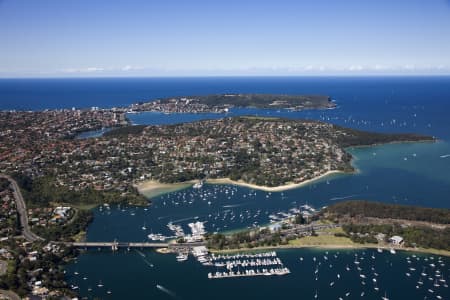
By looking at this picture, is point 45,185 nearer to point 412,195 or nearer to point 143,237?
point 143,237

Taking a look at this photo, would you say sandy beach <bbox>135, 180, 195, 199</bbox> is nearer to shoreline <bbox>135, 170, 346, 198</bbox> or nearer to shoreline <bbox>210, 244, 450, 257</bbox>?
shoreline <bbox>135, 170, 346, 198</bbox>

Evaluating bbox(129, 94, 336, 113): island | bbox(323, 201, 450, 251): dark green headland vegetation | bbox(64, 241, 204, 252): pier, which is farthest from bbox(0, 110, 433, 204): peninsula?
bbox(129, 94, 336, 113): island

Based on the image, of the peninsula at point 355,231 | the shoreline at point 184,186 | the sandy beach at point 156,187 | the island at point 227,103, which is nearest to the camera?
the peninsula at point 355,231

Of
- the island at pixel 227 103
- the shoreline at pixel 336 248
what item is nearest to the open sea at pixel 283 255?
the shoreline at pixel 336 248

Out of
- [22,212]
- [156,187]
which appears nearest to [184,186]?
[156,187]

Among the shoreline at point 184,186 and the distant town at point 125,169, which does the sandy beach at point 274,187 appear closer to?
the shoreline at point 184,186

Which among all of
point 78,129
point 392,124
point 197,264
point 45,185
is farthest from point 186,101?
point 197,264

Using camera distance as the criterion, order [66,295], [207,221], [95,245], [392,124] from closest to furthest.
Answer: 1. [66,295]
2. [95,245]
3. [207,221]
4. [392,124]
